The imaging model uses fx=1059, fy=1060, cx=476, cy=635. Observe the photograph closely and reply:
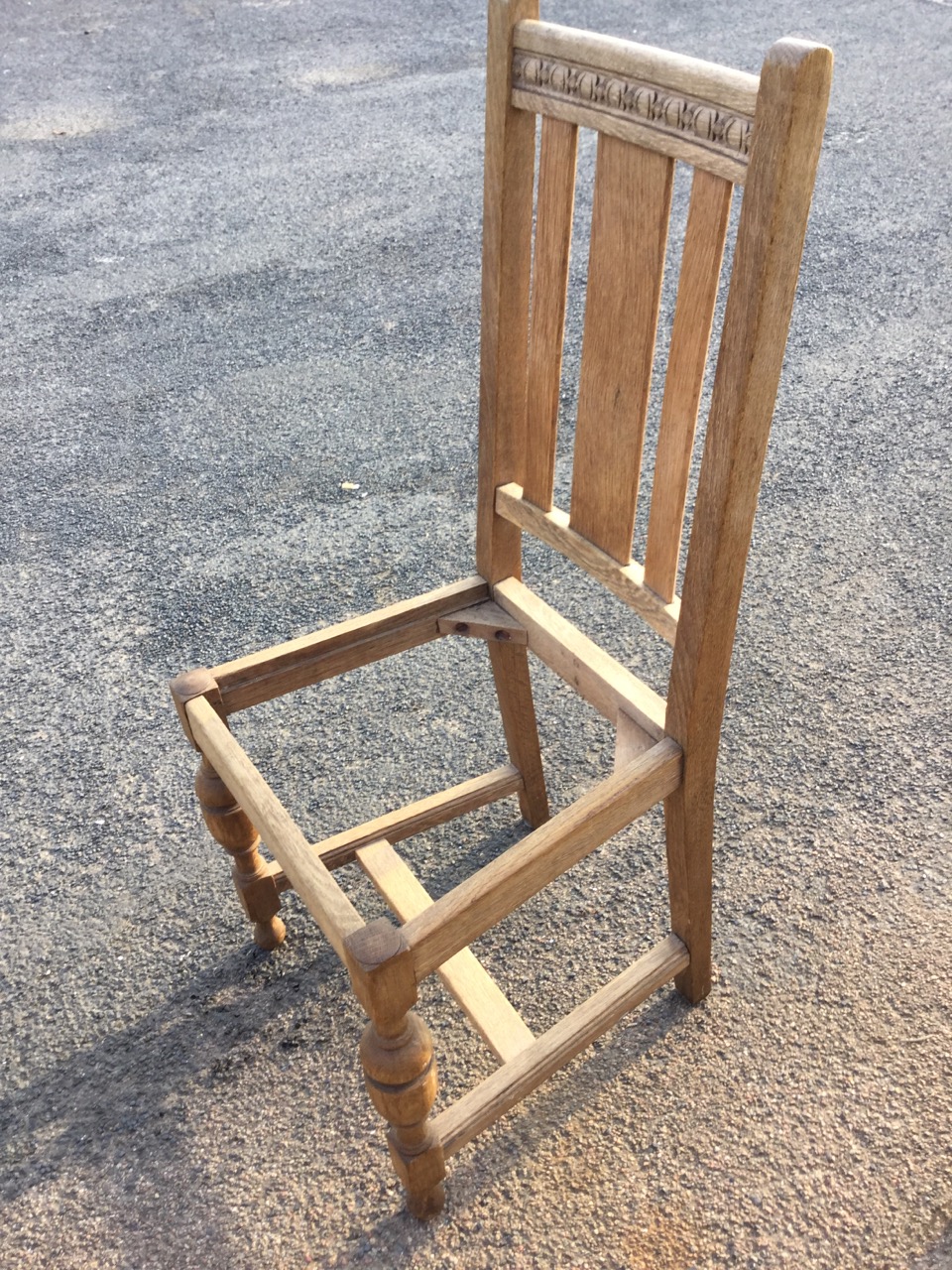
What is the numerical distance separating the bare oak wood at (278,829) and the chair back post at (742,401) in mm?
441

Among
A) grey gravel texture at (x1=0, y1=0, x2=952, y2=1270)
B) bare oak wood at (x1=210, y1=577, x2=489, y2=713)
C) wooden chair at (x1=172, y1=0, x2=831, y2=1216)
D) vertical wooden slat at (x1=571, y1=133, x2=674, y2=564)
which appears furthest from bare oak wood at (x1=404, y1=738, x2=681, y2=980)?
grey gravel texture at (x1=0, y1=0, x2=952, y2=1270)

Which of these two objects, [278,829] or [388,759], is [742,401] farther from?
[388,759]

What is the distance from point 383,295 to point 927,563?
6.38ft

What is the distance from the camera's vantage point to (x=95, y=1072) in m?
1.56

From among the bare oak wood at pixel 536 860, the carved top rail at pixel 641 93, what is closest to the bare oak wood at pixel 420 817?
the bare oak wood at pixel 536 860

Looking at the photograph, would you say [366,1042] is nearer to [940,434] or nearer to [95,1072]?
[95,1072]

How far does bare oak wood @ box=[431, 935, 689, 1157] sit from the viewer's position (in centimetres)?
132

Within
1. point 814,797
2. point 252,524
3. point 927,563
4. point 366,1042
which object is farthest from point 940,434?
point 366,1042

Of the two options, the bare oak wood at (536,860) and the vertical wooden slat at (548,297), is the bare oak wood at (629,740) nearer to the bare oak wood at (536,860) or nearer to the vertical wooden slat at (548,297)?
the bare oak wood at (536,860)

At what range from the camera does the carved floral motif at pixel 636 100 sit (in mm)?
950

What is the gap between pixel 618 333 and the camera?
117cm

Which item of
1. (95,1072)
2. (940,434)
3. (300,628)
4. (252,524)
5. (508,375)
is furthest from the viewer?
(940,434)

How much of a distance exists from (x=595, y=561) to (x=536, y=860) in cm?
40

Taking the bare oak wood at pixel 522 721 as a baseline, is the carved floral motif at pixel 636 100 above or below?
above
